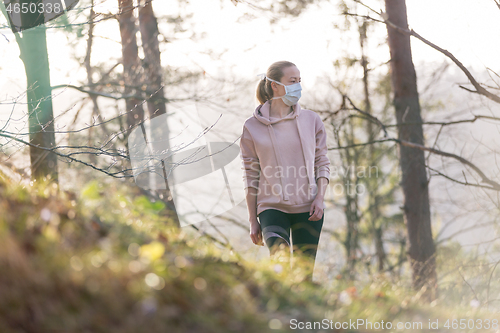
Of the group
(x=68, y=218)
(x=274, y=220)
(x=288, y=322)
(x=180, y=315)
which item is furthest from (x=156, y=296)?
(x=274, y=220)

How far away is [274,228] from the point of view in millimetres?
2818

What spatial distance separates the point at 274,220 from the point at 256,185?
361 millimetres

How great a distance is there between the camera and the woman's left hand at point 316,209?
2.92 metres

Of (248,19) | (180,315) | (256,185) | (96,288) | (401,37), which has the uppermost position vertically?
(248,19)

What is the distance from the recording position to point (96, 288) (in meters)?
1.30

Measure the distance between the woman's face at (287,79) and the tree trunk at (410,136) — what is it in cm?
381

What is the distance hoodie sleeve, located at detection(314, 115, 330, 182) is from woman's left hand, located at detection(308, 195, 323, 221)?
241 mm

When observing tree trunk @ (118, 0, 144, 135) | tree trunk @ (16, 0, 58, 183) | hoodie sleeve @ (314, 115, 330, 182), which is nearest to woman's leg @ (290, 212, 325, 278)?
hoodie sleeve @ (314, 115, 330, 182)

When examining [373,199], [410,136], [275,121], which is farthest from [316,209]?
[373,199]

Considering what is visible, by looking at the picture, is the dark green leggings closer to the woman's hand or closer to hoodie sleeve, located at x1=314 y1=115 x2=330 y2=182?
the woman's hand

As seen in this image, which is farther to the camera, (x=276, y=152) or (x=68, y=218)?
(x=276, y=152)

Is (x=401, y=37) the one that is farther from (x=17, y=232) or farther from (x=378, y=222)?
(x=378, y=222)

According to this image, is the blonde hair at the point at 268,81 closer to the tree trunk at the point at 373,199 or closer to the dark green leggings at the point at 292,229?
the dark green leggings at the point at 292,229

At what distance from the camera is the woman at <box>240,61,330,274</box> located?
9.58 ft
